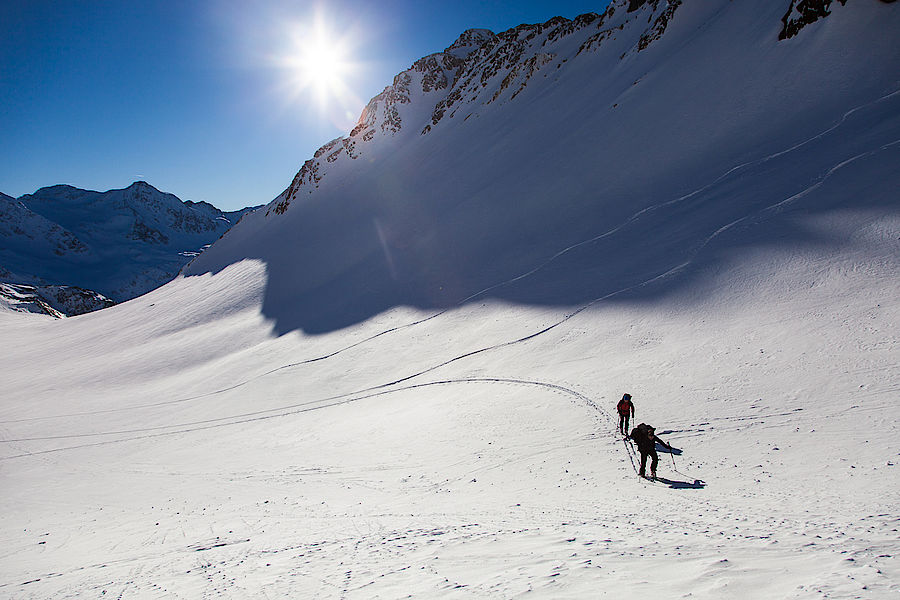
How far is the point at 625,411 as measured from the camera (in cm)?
921

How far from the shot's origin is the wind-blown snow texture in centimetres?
558

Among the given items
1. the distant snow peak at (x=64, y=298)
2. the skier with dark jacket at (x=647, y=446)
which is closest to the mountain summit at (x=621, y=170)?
the skier with dark jacket at (x=647, y=446)

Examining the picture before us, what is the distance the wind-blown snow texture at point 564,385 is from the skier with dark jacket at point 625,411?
384mm

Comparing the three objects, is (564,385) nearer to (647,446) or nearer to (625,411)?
(625,411)

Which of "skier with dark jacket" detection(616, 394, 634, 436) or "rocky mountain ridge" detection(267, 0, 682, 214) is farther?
"rocky mountain ridge" detection(267, 0, 682, 214)

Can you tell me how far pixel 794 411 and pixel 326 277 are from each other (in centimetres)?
3085

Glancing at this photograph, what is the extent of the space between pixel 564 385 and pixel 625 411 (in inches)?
117

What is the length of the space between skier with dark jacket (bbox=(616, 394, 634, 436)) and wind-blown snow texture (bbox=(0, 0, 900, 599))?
0.38 meters

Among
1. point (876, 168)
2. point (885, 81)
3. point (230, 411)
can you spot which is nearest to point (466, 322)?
point (230, 411)

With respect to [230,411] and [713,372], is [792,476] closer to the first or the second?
[713,372]

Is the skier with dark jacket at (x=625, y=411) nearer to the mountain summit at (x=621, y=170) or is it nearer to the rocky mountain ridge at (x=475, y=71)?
the mountain summit at (x=621, y=170)

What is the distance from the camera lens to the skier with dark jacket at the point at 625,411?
9.19 metres

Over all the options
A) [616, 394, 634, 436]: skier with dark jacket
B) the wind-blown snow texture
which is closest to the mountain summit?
the wind-blown snow texture

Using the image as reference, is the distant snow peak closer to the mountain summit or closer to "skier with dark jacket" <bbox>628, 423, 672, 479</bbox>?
the mountain summit
